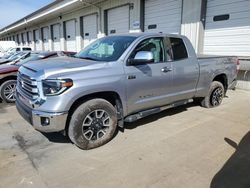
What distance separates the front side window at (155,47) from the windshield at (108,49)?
236 mm

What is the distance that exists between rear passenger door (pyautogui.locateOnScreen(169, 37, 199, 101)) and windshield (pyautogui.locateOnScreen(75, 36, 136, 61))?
110 centimetres

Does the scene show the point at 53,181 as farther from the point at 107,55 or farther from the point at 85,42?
the point at 85,42

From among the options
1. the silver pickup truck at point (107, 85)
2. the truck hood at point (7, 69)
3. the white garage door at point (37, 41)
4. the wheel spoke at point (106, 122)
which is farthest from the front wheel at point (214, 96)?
the white garage door at point (37, 41)

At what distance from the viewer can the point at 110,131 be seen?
4.11m

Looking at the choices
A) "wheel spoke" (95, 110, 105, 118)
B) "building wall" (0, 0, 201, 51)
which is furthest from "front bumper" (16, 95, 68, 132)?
"building wall" (0, 0, 201, 51)

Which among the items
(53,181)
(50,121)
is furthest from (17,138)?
(53,181)

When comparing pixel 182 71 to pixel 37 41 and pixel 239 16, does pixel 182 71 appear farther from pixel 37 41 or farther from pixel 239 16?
pixel 37 41

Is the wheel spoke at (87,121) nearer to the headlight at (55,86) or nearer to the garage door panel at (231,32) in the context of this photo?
the headlight at (55,86)

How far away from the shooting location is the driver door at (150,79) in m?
4.22

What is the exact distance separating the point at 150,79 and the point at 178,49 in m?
1.21

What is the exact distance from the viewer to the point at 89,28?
1695 centimetres

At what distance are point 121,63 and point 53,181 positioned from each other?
7.03 feet

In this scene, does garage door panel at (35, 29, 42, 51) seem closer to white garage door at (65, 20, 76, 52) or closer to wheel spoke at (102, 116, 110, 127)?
white garage door at (65, 20, 76, 52)

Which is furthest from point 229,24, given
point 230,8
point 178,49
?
point 178,49
